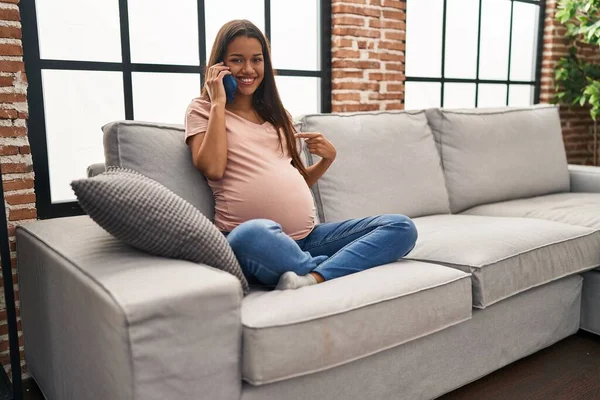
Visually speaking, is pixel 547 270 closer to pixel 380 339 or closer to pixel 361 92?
pixel 380 339

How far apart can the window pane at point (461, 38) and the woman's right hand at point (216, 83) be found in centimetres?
233

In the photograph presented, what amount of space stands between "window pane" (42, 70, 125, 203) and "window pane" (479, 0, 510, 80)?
2.67m

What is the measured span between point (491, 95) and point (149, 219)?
11.1ft

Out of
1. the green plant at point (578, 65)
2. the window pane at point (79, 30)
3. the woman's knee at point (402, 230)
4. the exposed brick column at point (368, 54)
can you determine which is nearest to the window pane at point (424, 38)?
the exposed brick column at point (368, 54)

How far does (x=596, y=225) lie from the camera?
2.25 metres

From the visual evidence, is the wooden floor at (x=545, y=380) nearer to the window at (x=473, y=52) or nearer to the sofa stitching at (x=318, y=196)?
the sofa stitching at (x=318, y=196)

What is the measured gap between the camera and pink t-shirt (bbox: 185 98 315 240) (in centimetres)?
179

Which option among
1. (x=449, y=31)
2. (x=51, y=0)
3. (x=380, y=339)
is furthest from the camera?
(x=449, y=31)

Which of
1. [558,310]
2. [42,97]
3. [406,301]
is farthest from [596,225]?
[42,97]

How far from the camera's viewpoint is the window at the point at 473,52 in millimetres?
3592

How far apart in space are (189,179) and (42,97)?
73cm

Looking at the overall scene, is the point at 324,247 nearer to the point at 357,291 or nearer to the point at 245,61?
the point at 357,291

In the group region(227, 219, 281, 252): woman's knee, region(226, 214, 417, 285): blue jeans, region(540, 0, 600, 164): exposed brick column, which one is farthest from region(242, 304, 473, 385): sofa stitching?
region(540, 0, 600, 164): exposed brick column

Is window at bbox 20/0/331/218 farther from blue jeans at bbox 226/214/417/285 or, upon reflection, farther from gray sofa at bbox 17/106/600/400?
blue jeans at bbox 226/214/417/285
